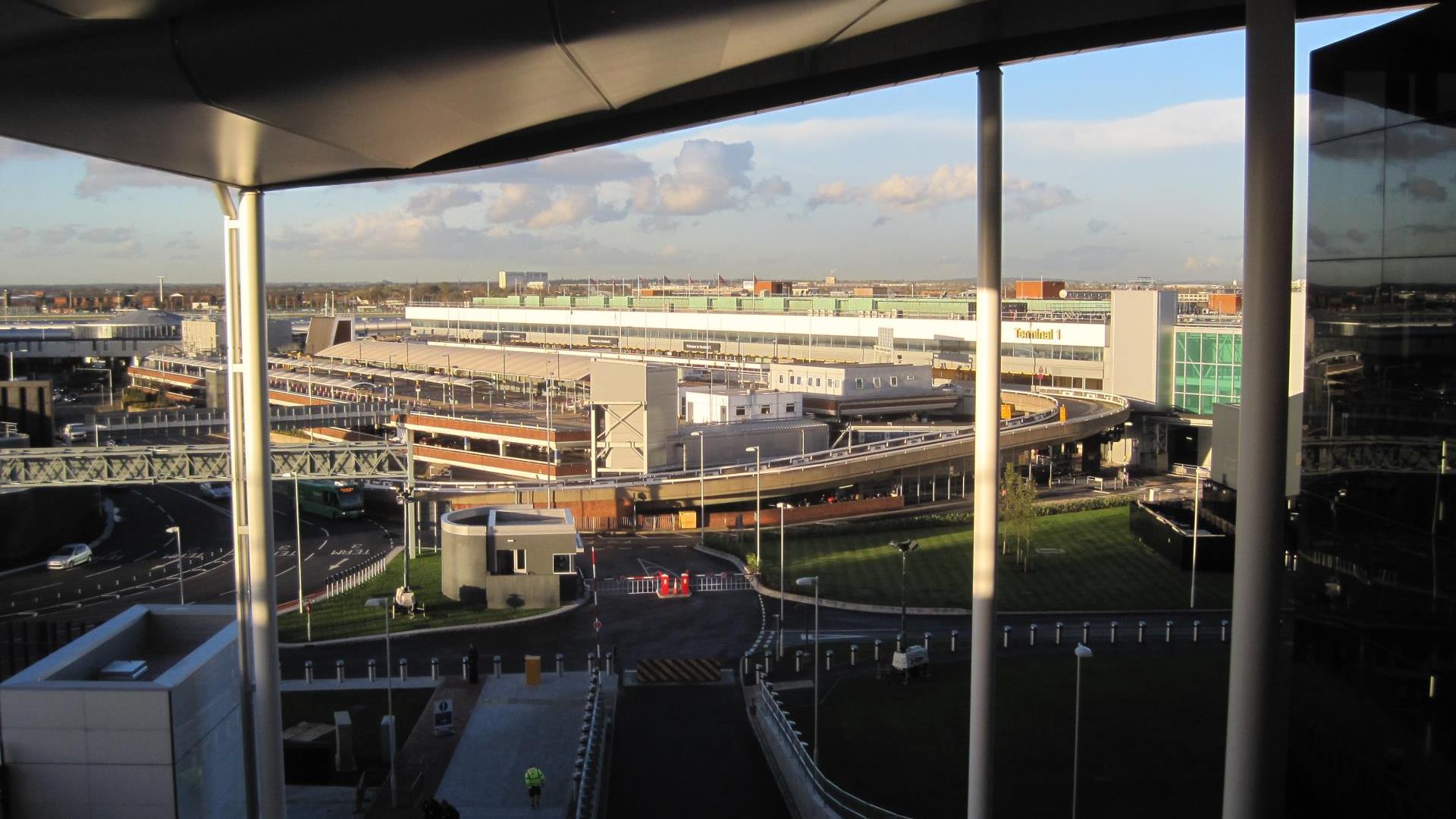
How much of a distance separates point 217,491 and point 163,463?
1107 centimetres

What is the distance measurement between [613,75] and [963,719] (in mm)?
12706

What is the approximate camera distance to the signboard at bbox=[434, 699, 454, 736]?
1505cm

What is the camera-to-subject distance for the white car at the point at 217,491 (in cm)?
3850

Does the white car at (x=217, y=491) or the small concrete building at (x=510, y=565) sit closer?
the small concrete building at (x=510, y=565)

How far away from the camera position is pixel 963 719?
15320 millimetres

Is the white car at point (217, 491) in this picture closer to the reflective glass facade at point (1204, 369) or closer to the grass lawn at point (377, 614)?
the grass lawn at point (377, 614)

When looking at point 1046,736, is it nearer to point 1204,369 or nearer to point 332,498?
point 332,498

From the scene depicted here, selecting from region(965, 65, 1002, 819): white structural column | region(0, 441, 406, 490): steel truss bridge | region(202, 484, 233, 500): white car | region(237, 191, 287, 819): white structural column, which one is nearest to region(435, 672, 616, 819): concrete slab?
region(237, 191, 287, 819): white structural column

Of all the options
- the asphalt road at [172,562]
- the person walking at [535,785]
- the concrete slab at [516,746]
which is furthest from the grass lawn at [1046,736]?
the asphalt road at [172,562]

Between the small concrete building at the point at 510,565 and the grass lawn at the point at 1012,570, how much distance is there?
14.7 ft

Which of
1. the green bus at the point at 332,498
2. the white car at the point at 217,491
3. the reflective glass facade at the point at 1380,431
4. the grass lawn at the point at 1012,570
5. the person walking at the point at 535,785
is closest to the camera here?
the reflective glass facade at the point at 1380,431

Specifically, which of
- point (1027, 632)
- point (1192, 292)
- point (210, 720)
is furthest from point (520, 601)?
point (1192, 292)

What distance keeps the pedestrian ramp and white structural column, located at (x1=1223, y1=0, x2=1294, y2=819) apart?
1487 centimetres

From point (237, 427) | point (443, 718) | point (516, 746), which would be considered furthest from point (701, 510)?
point (237, 427)
